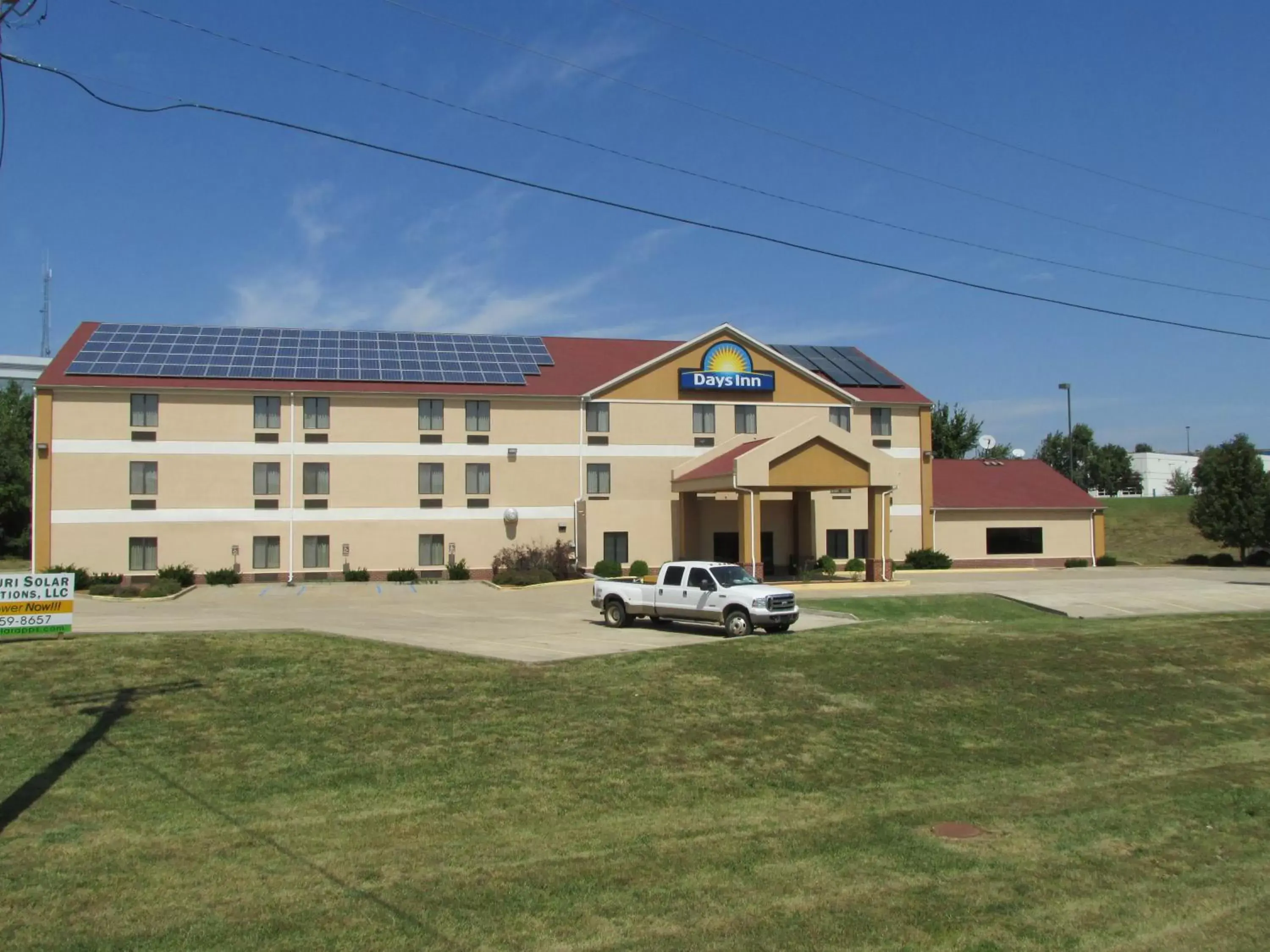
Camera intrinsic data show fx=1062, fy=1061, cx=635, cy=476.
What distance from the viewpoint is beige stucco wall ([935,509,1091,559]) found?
55.1m

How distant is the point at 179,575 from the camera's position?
140 ft

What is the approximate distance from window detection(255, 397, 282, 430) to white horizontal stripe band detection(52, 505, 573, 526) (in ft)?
11.6

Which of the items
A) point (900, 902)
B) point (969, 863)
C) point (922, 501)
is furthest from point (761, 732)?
point (922, 501)

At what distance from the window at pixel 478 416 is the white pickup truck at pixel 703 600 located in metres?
20.3

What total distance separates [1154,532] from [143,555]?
6817 cm

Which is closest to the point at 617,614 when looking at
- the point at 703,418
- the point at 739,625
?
the point at 739,625

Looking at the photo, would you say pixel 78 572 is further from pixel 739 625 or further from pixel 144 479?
pixel 739 625

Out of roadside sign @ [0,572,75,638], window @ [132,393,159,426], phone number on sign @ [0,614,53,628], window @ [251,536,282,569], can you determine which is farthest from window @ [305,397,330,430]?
phone number on sign @ [0,614,53,628]

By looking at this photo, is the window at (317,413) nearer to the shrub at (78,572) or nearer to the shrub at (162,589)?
the shrub at (162,589)

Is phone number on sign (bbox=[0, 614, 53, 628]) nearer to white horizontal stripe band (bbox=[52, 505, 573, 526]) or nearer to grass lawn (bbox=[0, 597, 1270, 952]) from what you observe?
grass lawn (bbox=[0, 597, 1270, 952])

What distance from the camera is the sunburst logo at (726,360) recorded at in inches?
1989

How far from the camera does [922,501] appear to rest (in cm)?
5381

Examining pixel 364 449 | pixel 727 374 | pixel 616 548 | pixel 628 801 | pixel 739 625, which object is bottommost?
pixel 628 801

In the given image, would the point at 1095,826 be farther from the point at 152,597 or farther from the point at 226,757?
the point at 152,597
